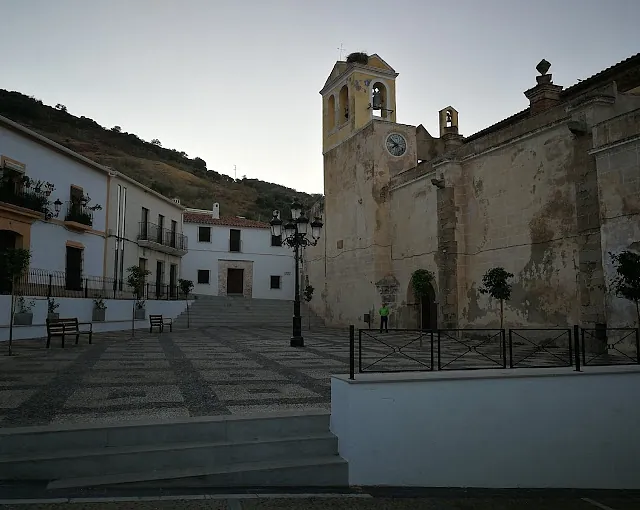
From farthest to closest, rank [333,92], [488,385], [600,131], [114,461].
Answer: [333,92] → [600,131] → [488,385] → [114,461]

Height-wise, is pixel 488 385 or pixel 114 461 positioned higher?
pixel 488 385

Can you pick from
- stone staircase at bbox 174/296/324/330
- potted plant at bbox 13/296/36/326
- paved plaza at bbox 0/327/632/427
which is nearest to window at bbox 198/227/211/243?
stone staircase at bbox 174/296/324/330

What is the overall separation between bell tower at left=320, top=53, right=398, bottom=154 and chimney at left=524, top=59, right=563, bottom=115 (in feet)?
21.6

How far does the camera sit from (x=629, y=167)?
1079cm

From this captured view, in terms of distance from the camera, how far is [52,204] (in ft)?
61.2

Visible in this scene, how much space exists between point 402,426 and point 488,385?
1.14 m

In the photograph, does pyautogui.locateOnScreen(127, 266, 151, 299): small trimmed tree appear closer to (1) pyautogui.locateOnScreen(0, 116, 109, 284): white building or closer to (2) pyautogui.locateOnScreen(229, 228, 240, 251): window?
(1) pyautogui.locateOnScreen(0, 116, 109, 284): white building

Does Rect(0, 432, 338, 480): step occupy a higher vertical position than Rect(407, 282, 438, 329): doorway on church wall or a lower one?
lower

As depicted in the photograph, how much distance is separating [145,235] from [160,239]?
5.50ft

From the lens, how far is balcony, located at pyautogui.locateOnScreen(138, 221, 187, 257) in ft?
80.5

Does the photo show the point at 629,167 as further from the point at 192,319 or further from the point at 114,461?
the point at 192,319

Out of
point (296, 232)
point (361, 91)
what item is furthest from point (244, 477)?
point (361, 91)

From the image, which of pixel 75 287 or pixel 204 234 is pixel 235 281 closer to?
pixel 204 234

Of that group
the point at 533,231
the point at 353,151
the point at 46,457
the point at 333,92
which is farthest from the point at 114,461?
the point at 333,92
